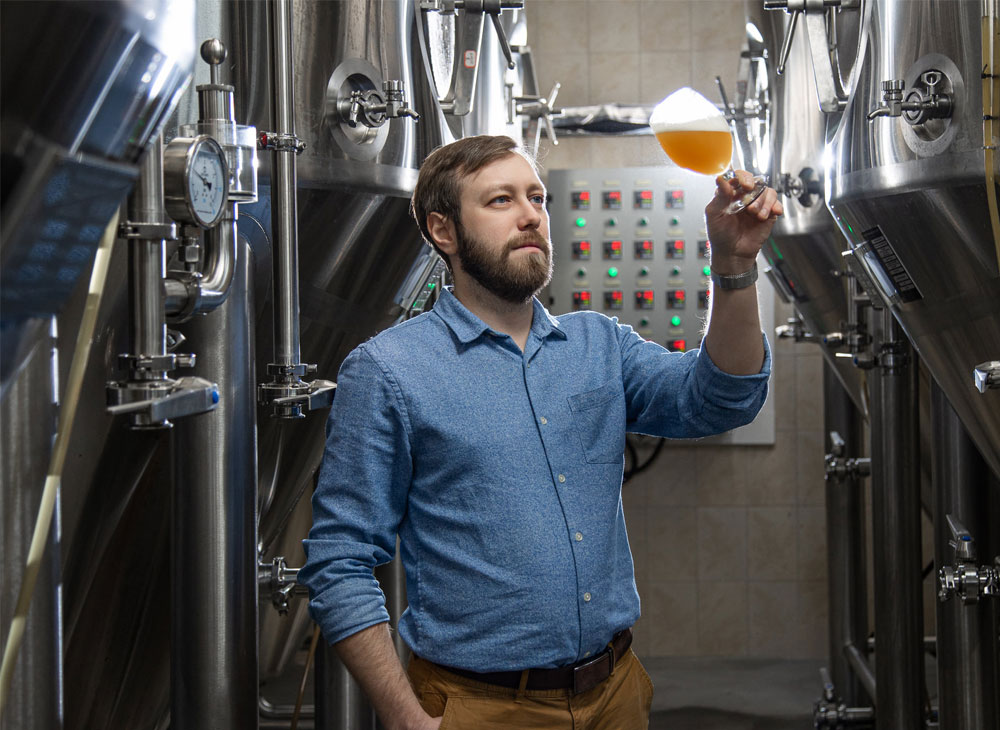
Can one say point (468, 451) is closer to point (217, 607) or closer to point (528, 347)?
point (528, 347)

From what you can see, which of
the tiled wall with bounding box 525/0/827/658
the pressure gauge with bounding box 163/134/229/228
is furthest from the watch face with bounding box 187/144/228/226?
the tiled wall with bounding box 525/0/827/658

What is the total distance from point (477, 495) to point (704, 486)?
3.26m

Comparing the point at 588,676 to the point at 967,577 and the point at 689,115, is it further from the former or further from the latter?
the point at 967,577

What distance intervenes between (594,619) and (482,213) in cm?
57

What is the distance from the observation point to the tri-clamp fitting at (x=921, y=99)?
1.58 metres

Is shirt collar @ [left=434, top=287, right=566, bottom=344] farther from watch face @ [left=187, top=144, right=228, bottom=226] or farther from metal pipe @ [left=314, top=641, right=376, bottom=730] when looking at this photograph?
metal pipe @ [left=314, top=641, right=376, bottom=730]

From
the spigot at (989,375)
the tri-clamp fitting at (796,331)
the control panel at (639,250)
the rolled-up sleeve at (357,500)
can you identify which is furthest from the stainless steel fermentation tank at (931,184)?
the control panel at (639,250)

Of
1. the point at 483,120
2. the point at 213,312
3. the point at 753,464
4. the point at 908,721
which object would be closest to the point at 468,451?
the point at 213,312

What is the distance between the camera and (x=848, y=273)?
8.93 ft

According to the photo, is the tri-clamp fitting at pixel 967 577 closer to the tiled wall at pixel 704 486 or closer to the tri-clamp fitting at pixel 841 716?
the tri-clamp fitting at pixel 841 716

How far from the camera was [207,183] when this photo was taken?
1.30 meters

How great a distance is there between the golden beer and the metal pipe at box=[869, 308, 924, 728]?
4.55ft

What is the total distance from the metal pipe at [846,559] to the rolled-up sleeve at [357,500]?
2303 millimetres

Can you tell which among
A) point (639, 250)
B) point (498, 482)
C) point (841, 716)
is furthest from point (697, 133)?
point (639, 250)
